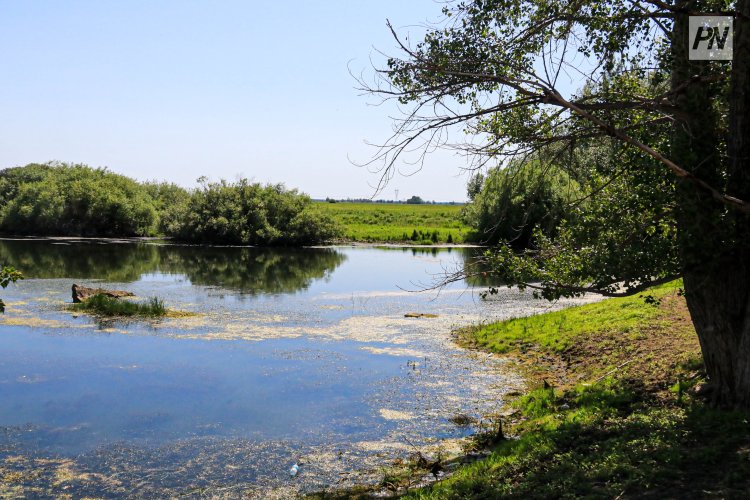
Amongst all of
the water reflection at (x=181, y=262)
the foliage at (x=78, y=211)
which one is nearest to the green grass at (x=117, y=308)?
the water reflection at (x=181, y=262)

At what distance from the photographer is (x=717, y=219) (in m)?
7.31

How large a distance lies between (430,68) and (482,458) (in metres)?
5.35

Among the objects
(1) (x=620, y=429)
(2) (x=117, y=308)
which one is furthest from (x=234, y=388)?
(2) (x=117, y=308)

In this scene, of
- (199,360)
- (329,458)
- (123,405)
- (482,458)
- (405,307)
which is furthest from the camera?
(405,307)

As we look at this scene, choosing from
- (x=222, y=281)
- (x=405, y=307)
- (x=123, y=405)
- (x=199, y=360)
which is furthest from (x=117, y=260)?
(x=123, y=405)

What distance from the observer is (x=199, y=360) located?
632 inches

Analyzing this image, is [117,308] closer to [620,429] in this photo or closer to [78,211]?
[620,429]

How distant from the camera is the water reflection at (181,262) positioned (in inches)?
1291

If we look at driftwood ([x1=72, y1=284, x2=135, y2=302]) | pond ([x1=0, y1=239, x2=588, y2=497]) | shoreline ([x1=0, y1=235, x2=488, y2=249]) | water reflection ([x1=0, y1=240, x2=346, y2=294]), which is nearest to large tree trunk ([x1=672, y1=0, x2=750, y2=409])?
pond ([x1=0, y1=239, x2=588, y2=497])

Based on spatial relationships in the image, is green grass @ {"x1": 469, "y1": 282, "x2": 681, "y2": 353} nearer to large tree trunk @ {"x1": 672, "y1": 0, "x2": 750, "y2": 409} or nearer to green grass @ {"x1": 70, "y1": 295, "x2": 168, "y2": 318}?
large tree trunk @ {"x1": 672, "y1": 0, "x2": 750, "y2": 409}

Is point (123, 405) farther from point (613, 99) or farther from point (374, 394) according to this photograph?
point (613, 99)

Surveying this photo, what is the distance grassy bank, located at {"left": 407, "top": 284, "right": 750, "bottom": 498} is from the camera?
20.0 ft

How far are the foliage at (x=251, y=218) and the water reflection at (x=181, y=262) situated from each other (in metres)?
3.19

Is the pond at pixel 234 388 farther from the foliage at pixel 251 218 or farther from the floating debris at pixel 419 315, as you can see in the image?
the foliage at pixel 251 218
